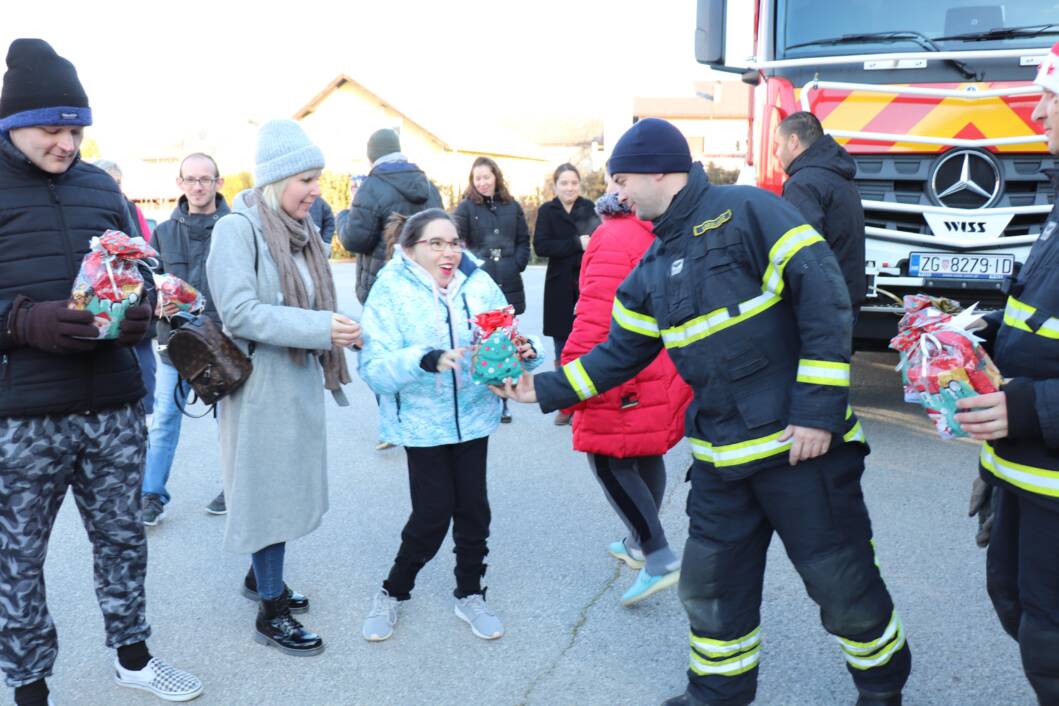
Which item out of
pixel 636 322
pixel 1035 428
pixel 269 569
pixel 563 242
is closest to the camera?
pixel 1035 428

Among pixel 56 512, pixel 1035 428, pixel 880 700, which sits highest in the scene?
pixel 1035 428

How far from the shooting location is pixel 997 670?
3.31 metres

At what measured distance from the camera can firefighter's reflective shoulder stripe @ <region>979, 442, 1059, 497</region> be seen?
2295 millimetres

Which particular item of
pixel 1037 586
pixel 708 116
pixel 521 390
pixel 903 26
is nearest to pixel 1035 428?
pixel 1037 586

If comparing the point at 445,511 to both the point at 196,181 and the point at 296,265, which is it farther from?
the point at 196,181

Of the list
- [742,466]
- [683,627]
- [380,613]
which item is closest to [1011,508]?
[742,466]

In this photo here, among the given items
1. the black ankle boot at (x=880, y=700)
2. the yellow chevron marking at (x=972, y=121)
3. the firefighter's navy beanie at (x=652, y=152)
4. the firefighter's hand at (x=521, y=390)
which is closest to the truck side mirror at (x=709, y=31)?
the yellow chevron marking at (x=972, y=121)

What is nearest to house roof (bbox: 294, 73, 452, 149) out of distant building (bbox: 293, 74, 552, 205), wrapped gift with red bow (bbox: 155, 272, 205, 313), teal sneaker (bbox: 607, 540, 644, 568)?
distant building (bbox: 293, 74, 552, 205)

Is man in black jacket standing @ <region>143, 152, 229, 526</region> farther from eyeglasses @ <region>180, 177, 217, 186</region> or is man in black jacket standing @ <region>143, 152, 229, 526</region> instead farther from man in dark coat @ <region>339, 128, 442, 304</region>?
man in dark coat @ <region>339, 128, 442, 304</region>

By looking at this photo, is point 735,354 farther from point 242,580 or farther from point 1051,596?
point 242,580

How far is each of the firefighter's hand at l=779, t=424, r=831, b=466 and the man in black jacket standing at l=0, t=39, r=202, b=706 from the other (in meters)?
2.15

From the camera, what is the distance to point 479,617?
12.3 feet

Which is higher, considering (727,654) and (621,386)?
(621,386)

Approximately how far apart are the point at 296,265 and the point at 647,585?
200 centimetres
